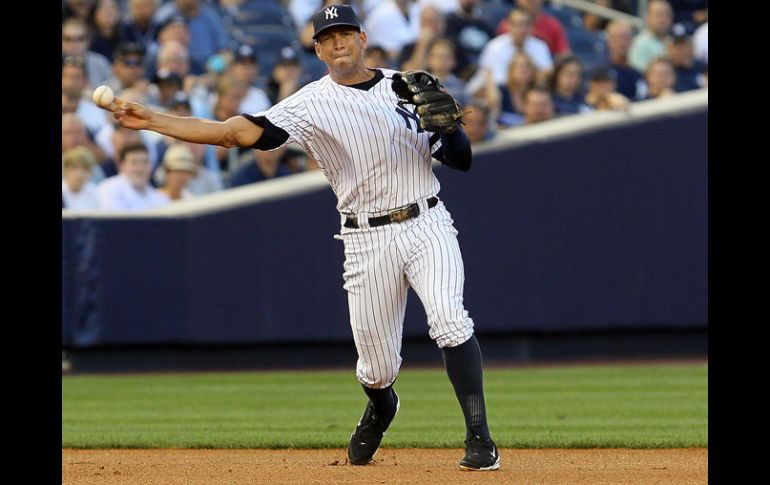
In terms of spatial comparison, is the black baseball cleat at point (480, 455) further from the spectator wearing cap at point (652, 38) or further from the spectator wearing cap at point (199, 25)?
the spectator wearing cap at point (652, 38)

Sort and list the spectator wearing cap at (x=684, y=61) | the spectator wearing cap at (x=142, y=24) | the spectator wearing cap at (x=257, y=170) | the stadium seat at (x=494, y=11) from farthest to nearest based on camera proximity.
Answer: the stadium seat at (x=494, y=11), the spectator wearing cap at (x=684, y=61), the spectator wearing cap at (x=142, y=24), the spectator wearing cap at (x=257, y=170)

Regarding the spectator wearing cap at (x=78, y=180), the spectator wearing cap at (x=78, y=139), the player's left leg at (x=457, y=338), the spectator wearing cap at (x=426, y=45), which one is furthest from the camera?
the spectator wearing cap at (x=426, y=45)

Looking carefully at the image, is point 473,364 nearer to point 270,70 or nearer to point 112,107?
point 112,107

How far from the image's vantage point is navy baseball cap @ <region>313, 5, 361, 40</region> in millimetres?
5570

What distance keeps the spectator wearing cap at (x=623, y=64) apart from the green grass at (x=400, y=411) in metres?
2.93

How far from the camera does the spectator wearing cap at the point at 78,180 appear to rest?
1077cm

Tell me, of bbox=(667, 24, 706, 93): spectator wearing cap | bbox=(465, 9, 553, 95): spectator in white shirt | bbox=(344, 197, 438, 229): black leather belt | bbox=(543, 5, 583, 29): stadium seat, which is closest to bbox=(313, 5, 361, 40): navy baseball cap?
bbox=(344, 197, 438, 229): black leather belt

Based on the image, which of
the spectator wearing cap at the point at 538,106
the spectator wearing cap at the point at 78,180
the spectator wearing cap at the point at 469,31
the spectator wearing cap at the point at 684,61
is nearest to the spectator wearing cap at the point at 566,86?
the spectator wearing cap at the point at 538,106

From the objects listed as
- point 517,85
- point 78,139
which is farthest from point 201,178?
point 517,85

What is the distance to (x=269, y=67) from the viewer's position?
1367cm

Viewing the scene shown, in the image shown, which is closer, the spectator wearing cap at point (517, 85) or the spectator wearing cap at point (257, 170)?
the spectator wearing cap at point (257, 170)

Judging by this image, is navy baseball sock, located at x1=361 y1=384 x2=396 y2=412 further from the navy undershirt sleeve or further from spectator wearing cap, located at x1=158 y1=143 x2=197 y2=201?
spectator wearing cap, located at x1=158 y1=143 x2=197 y2=201

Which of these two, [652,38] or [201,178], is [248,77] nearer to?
[201,178]

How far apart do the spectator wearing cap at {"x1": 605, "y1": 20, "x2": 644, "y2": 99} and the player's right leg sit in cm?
774
